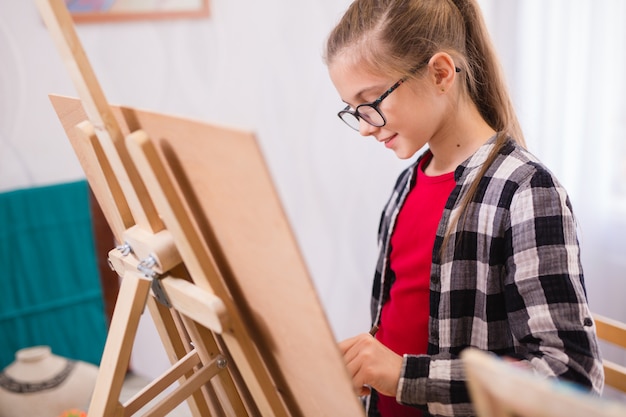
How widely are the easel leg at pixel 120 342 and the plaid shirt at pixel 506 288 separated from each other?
0.37 metres

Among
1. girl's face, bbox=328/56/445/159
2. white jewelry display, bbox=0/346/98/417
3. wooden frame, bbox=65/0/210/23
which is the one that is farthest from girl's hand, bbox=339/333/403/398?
wooden frame, bbox=65/0/210/23

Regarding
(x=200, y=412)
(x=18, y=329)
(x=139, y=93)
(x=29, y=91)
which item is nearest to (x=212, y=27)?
(x=139, y=93)

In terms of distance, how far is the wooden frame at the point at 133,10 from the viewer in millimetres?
1910

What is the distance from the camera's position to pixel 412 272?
1.17 metres

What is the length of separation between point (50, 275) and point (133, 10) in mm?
822

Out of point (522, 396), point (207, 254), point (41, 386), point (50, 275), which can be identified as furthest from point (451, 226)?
point (50, 275)

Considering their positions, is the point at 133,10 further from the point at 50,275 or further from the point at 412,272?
the point at 412,272

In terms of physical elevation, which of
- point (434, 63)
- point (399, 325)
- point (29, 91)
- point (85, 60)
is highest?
point (29, 91)

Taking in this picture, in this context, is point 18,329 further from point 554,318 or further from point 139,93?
point 554,318

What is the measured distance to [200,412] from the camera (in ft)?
3.57

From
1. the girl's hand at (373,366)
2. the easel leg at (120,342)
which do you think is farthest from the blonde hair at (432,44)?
the easel leg at (120,342)

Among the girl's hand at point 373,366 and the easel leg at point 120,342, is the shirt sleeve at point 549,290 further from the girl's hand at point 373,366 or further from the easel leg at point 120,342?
the easel leg at point 120,342

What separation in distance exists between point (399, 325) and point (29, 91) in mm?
1297

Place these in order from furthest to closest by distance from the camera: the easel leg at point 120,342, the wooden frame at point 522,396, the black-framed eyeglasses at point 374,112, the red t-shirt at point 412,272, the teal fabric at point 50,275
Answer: the teal fabric at point 50,275, the red t-shirt at point 412,272, the black-framed eyeglasses at point 374,112, the easel leg at point 120,342, the wooden frame at point 522,396
